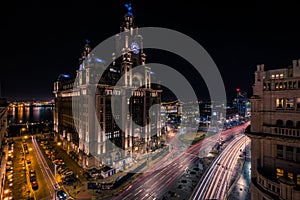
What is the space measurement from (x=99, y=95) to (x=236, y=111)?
161 m

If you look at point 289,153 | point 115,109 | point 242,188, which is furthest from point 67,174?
point 289,153

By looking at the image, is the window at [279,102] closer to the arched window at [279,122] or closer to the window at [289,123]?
the arched window at [279,122]

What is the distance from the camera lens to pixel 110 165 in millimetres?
48656

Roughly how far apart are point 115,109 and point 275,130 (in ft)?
145

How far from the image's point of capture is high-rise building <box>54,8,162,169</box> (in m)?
47.7

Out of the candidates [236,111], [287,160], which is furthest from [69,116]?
[236,111]

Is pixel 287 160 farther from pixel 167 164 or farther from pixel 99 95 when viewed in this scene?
pixel 99 95

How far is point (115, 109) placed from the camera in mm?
52938

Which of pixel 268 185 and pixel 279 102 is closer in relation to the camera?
pixel 268 185

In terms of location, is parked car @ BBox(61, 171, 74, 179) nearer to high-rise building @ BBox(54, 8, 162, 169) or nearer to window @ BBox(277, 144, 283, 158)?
high-rise building @ BBox(54, 8, 162, 169)

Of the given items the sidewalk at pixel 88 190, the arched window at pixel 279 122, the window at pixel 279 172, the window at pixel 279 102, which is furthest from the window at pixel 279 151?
the sidewalk at pixel 88 190

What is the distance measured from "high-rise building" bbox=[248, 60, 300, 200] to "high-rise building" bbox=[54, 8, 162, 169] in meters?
40.9

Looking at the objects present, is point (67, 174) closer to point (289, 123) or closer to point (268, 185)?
point (268, 185)

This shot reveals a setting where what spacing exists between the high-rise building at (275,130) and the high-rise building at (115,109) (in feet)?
134
